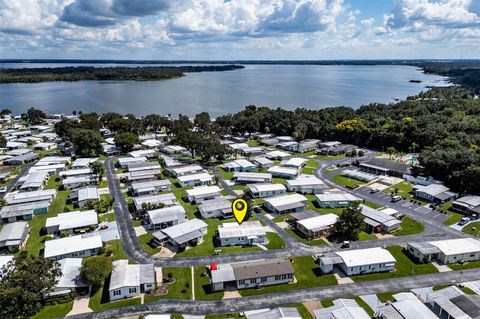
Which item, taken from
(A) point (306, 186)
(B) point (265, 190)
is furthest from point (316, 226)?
(A) point (306, 186)

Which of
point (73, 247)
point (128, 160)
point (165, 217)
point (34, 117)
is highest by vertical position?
point (34, 117)

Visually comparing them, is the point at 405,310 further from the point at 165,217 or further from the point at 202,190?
the point at 202,190

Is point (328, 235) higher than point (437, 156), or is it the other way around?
point (437, 156)

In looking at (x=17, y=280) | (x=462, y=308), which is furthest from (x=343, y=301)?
(x=17, y=280)

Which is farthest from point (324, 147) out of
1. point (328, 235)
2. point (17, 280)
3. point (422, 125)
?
point (17, 280)

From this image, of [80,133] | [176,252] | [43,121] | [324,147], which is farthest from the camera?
[43,121]

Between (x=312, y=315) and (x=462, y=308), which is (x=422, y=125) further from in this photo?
(x=312, y=315)

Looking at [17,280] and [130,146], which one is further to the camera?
[130,146]

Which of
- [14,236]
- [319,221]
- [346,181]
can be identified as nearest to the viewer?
[14,236]

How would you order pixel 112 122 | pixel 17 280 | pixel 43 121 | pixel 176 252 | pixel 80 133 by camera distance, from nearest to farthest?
pixel 17 280, pixel 176 252, pixel 80 133, pixel 112 122, pixel 43 121
